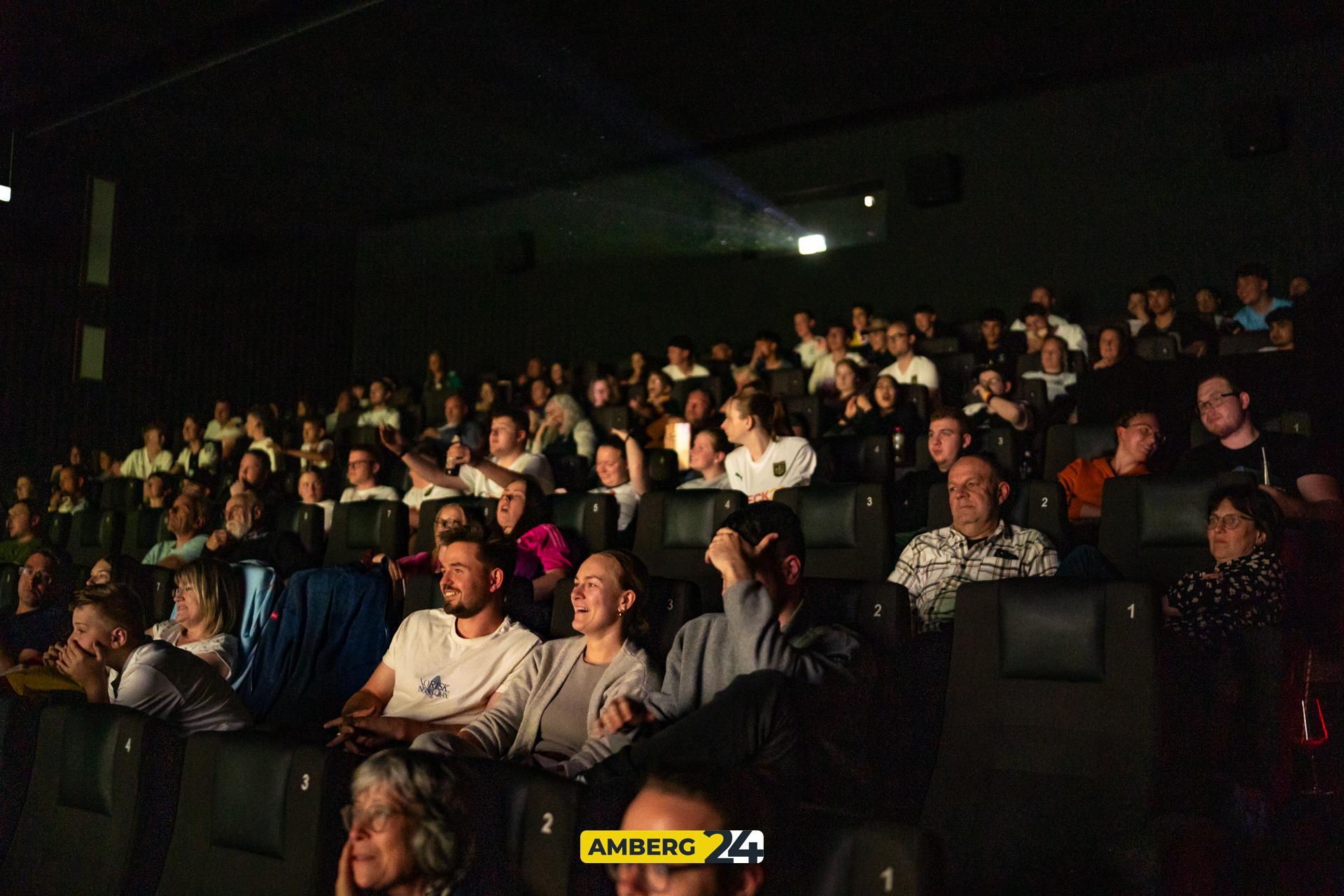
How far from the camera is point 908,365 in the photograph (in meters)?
5.49

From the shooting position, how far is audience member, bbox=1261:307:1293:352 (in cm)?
462

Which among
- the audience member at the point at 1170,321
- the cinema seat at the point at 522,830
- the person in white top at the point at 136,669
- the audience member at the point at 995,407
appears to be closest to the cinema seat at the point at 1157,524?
the audience member at the point at 995,407

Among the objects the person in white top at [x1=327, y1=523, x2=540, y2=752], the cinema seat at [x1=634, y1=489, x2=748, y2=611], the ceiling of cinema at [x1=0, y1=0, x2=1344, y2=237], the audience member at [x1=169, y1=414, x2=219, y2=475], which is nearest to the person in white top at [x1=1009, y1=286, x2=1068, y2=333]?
the ceiling of cinema at [x1=0, y1=0, x2=1344, y2=237]

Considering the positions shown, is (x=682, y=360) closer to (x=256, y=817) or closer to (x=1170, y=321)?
(x=1170, y=321)

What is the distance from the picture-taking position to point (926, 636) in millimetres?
2178

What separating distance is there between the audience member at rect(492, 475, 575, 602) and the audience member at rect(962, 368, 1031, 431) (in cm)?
179

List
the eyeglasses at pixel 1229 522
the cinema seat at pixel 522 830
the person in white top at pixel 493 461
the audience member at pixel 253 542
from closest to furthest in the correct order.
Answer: the cinema seat at pixel 522 830 → the eyeglasses at pixel 1229 522 → the audience member at pixel 253 542 → the person in white top at pixel 493 461

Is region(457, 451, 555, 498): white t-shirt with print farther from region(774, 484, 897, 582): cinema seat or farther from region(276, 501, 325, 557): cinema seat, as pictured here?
region(774, 484, 897, 582): cinema seat

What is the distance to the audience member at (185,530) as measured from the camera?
4461mm

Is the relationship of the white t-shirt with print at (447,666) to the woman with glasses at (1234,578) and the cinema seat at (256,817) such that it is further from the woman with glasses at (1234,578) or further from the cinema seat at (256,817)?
the woman with glasses at (1234,578)

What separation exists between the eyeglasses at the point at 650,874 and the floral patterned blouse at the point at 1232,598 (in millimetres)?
1459

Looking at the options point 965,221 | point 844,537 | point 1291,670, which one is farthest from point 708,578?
point 965,221

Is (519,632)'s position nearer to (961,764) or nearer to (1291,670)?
(961,764)

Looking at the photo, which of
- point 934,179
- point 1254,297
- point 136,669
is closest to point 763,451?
point 136,669
